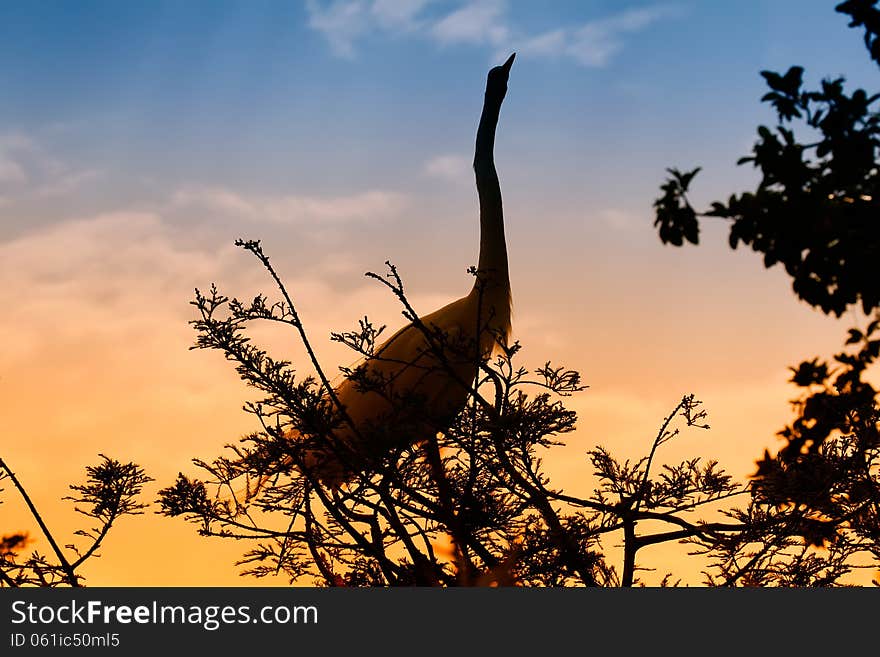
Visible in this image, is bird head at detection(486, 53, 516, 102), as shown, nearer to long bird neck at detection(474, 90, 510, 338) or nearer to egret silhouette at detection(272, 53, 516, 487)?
egret silhouette at detection(272, 53, 516, 487)

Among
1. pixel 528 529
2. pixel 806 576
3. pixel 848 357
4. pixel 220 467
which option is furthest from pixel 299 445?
pixel 806 576

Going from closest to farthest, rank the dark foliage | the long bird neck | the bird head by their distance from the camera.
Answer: the dark foliage → the long bird neck → the bird head

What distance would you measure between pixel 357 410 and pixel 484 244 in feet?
5.85

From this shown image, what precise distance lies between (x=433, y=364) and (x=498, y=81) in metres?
3.38

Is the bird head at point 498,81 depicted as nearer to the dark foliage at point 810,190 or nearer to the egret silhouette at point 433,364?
the egret silhouette at point 433,364

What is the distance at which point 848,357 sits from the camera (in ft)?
9.30

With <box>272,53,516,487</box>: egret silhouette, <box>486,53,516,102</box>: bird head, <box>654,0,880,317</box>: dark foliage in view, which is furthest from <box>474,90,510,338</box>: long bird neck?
<box>654,0,880,317</box>: dark foliage

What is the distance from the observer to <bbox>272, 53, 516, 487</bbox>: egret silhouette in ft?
14.1

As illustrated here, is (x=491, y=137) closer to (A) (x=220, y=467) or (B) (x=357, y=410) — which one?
(B) (x=357, y=410)

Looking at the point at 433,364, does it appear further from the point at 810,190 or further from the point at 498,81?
the point at 810,190

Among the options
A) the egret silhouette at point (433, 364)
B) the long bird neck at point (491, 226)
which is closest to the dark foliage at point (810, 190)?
the egret silhouette at point (433, 364)

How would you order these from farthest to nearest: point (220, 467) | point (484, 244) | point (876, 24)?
1. point (484, 244)
2. point (220, 467)
3. point (876, 24)

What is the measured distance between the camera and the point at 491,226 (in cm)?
749

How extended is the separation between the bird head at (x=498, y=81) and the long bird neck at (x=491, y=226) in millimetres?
446
